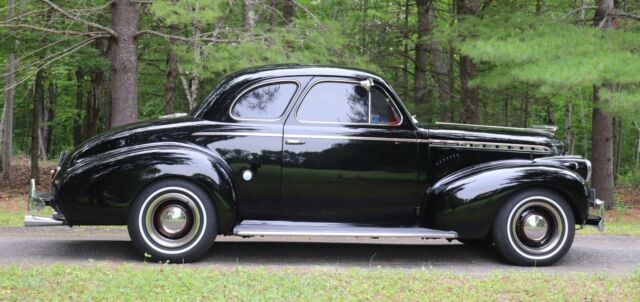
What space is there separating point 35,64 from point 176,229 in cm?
724

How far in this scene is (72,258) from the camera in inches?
238

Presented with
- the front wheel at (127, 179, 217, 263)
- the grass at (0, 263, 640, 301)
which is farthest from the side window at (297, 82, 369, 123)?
the grass at (0, 263, 640, 301)

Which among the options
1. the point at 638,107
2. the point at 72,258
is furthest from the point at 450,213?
the point at 638,107

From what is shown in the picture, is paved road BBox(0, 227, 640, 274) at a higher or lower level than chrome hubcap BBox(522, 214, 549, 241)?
lower

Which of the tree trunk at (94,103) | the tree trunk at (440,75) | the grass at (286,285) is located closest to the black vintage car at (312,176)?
the grass at (286,285)

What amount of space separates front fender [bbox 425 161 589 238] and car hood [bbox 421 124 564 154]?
346 mm

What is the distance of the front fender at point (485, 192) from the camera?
20.1ft

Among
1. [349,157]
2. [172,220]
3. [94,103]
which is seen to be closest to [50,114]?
[94,103]

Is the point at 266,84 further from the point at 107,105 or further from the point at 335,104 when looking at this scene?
the point at 107,105

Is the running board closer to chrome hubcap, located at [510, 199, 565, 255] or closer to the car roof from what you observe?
chrome hubcap, located at [510, 199, 565, 255]

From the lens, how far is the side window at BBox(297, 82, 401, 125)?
630cm

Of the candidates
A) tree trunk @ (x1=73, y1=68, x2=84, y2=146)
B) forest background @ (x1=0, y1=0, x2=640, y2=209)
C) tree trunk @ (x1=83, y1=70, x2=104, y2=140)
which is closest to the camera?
forest background @ (x1=0, y1=0, x2=640, y2=209)

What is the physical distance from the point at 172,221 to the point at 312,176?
1.35 meters

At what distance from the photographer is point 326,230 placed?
600 cm
